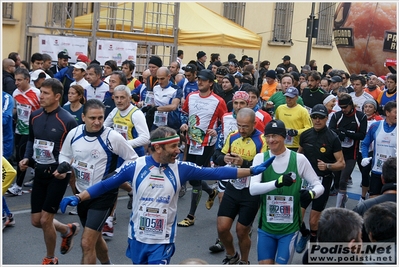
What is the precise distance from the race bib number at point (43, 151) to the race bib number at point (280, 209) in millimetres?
2524

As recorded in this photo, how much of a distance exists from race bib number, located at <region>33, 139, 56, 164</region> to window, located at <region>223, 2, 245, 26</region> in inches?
885

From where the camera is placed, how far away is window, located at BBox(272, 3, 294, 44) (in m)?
31.5

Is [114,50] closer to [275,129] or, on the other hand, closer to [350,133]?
[350,133]

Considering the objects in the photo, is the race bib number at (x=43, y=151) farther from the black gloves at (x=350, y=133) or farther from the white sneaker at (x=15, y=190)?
the black gloves at (x=350, y=133)

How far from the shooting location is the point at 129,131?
8727 mm

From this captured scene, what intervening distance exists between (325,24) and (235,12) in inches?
251

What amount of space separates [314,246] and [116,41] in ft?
38.0

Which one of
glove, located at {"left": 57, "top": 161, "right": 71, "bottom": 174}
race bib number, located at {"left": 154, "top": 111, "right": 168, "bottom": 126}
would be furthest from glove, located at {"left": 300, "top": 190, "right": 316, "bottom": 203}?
race bib number, located at {"left": 154, "top": 111, "right": 168, "bottom": 126}

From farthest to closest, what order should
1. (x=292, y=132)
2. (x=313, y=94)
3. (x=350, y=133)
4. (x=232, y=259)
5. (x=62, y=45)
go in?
(x=62, y=45) → (x=313, y=94) → (x=350, y=133) → (x=292, y=132) → (x=232, y=259)

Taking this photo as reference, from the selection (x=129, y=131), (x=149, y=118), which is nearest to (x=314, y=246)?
(x=129, y=131)

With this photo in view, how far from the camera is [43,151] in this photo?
747 cm

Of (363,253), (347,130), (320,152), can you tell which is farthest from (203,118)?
(363,253)

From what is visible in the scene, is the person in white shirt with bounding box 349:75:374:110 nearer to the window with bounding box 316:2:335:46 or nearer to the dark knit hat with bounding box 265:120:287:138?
the dark knit hat with bounding box 265:120:287:138

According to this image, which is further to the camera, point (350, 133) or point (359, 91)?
point (359, 91)
